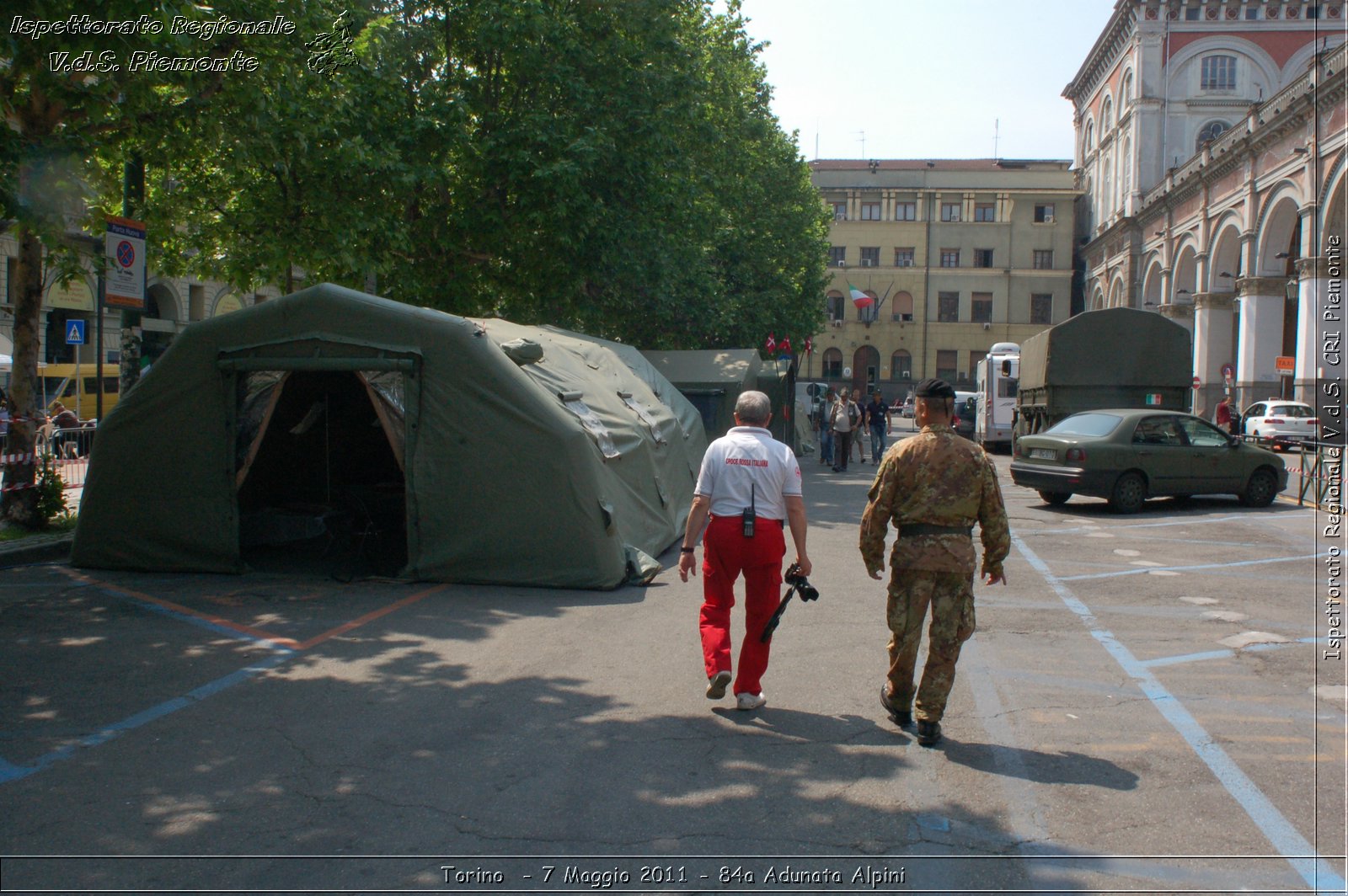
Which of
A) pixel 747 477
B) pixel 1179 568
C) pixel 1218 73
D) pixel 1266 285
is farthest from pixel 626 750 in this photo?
pixel 1218 73

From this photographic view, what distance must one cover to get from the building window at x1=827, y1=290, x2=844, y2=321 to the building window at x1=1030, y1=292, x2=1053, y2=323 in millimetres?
11866

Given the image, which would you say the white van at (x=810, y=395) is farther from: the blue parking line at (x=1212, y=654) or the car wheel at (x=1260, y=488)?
the blue parking line at (x=1212, y=654)

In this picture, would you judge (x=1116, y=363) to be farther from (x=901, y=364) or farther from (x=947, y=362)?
(x=901, y=364)

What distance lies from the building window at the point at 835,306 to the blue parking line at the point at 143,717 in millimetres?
64914

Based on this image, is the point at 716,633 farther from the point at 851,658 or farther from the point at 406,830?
the point at 406,830

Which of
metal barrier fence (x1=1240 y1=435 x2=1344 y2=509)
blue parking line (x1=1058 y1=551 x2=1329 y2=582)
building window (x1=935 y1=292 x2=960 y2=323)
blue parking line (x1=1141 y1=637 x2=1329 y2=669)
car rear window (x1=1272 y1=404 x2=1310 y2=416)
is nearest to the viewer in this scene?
blue parking line (x1=1141 y1=637 x2=1329 y2=669)

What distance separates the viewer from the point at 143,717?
18.9 ft

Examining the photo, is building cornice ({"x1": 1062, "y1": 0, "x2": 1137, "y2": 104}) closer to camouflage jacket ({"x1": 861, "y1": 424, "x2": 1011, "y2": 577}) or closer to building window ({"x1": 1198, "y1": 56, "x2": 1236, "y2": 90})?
building window ({"x1": 1198, "y1": 56, "x2": 1236, "y2": 90})

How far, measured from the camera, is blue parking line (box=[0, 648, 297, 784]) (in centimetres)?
501

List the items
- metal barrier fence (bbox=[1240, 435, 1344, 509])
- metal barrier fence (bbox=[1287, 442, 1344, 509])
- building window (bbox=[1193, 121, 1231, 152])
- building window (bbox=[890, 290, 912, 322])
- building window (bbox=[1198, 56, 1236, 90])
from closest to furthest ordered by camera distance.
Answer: metal barrier fence (bbox=[1240, 435, 1344, 509])
metal barrier fence (bbox=[1287, 442, 1344, 509])
building window (bbox=[1198, 56, 1236, 90])
building window (bbox=[1193, 121, 1231, 152])
building window (bbox=[890, 290, 912, 322])

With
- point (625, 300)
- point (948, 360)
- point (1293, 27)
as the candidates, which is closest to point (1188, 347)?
point (625, 300)

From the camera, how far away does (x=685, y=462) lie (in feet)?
49.3

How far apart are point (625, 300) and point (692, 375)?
2.05 meters

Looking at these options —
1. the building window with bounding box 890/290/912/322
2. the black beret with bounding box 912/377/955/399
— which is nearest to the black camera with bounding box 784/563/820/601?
the black beret with bounding box 912/377/955/399
